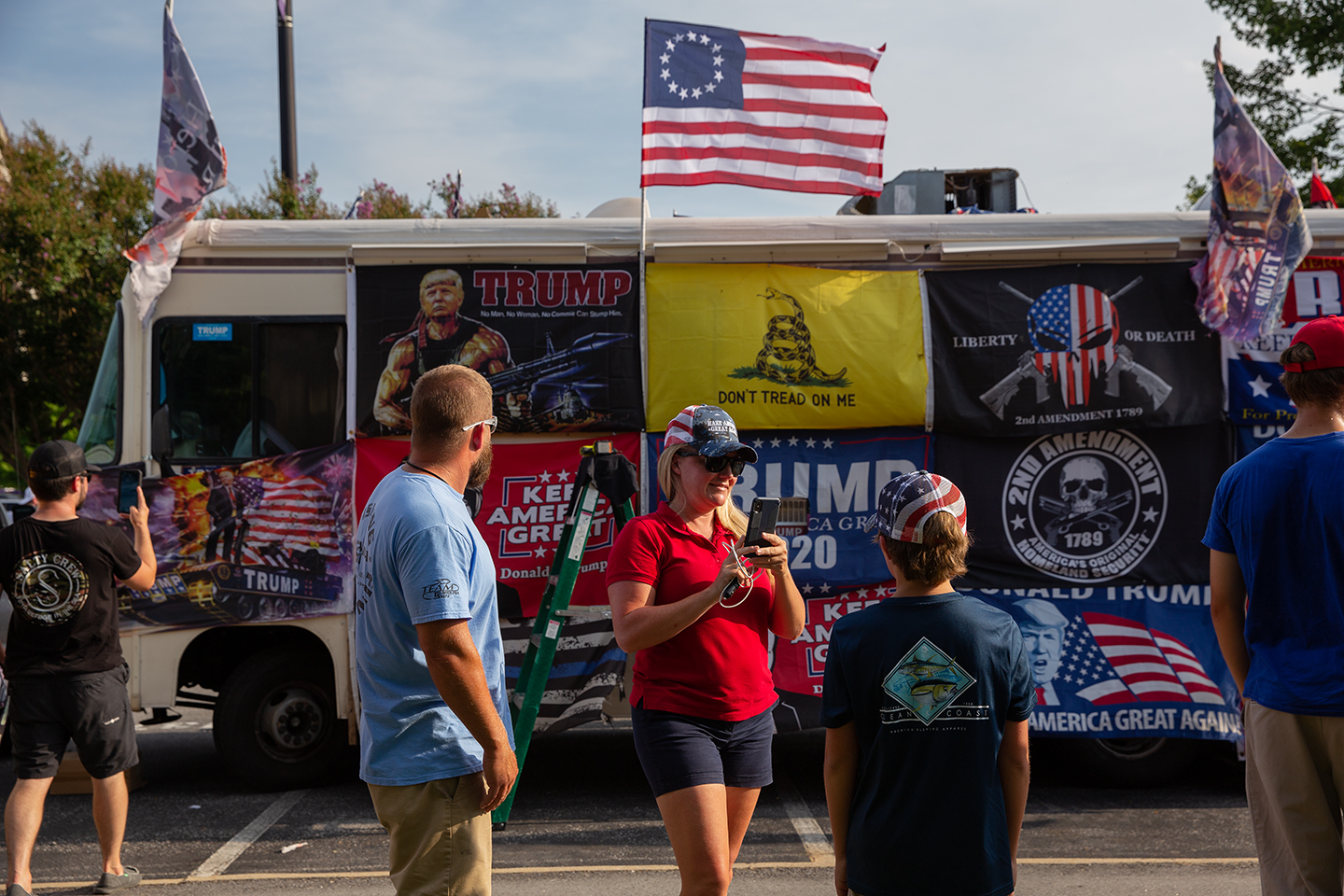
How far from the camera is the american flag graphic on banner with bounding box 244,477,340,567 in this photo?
20.3 feet

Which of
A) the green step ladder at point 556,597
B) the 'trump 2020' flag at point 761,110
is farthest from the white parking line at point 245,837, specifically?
the 'trump 2020' flag at point 761,110

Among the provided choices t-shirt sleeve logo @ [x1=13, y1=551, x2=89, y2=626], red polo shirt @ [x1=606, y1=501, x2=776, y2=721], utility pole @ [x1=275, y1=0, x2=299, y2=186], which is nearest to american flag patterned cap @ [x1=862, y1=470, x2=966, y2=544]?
red polo shirt @ [x1=606, y1=501, x2=776, y2=721]

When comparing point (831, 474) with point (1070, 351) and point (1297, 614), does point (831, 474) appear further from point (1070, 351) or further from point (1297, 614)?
point (1297, 614)

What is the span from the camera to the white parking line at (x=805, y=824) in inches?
208

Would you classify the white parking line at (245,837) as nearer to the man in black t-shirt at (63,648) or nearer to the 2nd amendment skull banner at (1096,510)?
the man in black t-shirt at (63,648)

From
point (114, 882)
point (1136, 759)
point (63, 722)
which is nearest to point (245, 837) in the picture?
point (114, 882)

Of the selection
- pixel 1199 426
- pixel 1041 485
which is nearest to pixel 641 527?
pixel 1041 485

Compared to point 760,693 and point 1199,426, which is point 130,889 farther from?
point 1199,426

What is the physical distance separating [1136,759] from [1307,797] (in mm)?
3595

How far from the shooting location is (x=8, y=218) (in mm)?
14414

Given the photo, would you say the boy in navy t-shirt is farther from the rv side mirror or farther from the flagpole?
the rv side mirror

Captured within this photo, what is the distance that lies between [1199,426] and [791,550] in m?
2.57

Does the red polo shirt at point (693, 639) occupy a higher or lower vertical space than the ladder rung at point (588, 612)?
higher

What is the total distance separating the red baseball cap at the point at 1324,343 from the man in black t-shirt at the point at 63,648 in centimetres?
487
